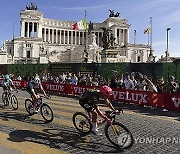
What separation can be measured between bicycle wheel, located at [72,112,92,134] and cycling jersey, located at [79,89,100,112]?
51 centimetres

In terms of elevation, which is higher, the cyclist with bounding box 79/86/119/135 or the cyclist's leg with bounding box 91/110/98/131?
the cyclist with bounding box 79/86/119/135

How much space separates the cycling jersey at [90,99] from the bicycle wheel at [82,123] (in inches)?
19.9

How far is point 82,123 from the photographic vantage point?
9.02m

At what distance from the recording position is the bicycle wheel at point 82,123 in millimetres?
8820

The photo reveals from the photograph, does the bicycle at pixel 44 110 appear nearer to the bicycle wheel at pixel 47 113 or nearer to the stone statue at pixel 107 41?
the bicycle wheel at pixel 47 113

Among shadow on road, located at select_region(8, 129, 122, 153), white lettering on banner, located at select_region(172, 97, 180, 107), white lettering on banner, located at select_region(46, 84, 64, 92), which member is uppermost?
white lettering on banner, located at select_region(46, 84, 64, 92)

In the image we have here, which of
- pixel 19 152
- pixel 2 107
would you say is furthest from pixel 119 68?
pixel 19 152

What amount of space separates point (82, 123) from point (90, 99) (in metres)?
1.12

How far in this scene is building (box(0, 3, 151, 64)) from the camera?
311ft

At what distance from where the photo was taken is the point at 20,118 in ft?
37.4

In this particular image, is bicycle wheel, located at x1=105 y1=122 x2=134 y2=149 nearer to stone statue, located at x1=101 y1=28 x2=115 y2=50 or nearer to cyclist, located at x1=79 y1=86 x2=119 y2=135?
cyclist, located at x1=79 y1=86 x2=119 y2=135

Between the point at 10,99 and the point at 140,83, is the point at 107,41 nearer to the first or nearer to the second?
the point at 140,83

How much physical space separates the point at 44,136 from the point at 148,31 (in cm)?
8125

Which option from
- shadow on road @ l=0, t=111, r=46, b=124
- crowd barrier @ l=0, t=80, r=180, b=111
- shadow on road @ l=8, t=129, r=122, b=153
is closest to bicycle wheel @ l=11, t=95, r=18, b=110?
shadow on road @ l=0, t=111, r=46, b=124
